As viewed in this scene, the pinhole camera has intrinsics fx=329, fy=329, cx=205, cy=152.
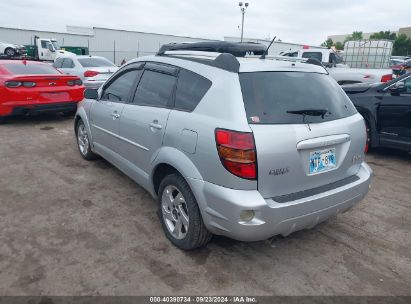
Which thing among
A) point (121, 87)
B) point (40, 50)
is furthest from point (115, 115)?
point (40, 50)

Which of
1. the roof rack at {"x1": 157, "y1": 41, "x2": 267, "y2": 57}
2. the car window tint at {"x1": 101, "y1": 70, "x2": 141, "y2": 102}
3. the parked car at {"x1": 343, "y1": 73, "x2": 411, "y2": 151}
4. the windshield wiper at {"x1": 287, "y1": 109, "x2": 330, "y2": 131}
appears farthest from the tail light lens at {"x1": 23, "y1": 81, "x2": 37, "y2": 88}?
the parked car at {"x1": 343, "y1": 73, "x2": 411, "y2": 151}

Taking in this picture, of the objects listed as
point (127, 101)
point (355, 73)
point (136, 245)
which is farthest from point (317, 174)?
point (355, 73)

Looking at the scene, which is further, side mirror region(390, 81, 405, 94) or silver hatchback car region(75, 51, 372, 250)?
side mirror region(390, 81, 405, 94)

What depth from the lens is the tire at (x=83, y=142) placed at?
5113 mm

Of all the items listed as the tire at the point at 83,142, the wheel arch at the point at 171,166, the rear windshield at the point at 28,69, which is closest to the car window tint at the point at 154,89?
the wheel arch at the point at 171,166

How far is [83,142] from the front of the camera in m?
5.27

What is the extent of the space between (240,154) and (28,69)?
7065mm

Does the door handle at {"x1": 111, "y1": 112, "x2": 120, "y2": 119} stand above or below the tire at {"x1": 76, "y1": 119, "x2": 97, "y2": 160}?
above

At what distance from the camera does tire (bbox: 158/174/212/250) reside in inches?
108

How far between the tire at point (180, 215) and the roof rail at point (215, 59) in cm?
100

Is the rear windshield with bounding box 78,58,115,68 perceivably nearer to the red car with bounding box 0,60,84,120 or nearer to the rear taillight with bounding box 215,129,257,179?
the red car with bounding box 0,60,84,120

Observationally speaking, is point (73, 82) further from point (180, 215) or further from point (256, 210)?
point (256, 210)

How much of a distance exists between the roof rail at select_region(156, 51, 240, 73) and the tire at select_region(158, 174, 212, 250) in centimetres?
100

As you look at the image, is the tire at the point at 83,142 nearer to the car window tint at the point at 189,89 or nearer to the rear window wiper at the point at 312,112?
the car window tint at the point at 189,89
